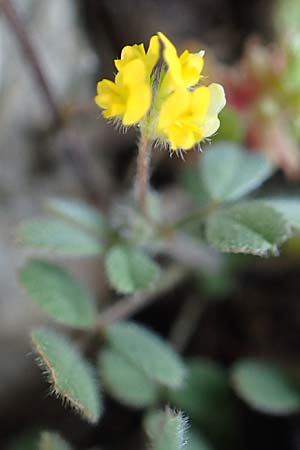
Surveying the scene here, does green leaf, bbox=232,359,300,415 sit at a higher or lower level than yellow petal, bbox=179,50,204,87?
lower

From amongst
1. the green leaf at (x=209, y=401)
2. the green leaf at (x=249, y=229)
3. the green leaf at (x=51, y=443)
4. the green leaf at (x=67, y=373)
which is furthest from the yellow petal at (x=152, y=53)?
the green leaf at (x=209, y=401)

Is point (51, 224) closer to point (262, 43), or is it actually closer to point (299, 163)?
point (299, 163)

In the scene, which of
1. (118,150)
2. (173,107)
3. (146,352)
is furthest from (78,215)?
(118,150)

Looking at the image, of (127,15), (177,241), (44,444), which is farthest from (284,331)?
(127,15)

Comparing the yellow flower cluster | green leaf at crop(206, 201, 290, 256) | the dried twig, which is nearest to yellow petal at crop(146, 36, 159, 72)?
the yellow flower cluster

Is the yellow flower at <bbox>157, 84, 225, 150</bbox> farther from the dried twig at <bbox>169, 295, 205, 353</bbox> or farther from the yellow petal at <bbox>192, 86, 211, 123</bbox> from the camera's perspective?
the dried twig at <bbox>169, 295, 205, 353</bbox>

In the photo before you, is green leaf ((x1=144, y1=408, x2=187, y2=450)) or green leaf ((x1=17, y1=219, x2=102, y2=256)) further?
green leaf ((x1=17, y1=219, x2=102, y2=256))
